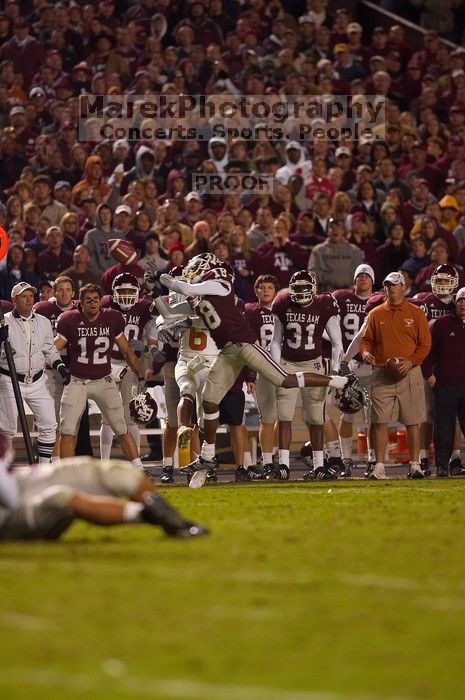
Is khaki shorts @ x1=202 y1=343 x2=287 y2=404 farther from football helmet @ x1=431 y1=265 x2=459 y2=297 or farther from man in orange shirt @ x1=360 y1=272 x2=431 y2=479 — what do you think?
football helmet @ x1=431 y1=265 x2=459 y2=297

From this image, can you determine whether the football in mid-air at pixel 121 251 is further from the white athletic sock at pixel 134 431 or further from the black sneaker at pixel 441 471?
the black sneaker at pixel 441 471

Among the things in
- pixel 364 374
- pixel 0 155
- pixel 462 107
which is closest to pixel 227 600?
pixel 364 374

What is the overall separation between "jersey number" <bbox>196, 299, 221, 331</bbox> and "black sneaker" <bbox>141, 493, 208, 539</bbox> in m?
5.03

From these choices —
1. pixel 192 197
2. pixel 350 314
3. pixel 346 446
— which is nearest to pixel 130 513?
pixel 350 314

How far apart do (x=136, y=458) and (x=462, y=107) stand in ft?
31.3

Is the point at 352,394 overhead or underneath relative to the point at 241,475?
overhead

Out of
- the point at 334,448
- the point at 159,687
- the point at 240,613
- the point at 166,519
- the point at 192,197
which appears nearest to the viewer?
the point at 159,687

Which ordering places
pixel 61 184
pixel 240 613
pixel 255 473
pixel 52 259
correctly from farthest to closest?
pixel 61 184 → pixel 52 259 → pixel 255 473 → pixel 240 613

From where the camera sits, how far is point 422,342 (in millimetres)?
14477

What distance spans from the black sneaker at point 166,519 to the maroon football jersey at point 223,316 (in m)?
5.00

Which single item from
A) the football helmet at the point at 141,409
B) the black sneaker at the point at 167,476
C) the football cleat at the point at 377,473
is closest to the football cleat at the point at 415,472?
the football cleat at the point at 377,473

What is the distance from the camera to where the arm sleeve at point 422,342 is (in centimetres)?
1445

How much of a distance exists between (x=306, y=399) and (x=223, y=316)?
1.45m

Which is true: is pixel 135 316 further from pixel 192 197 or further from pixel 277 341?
pixel 192 197
